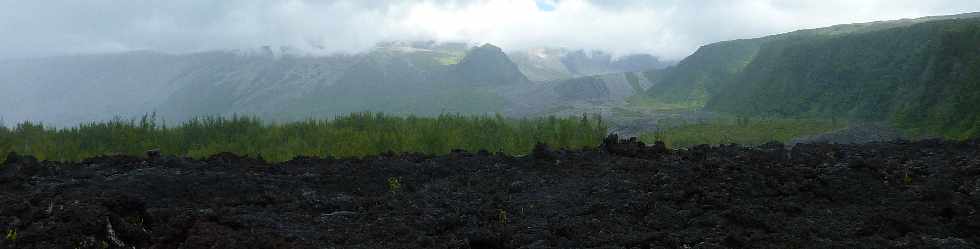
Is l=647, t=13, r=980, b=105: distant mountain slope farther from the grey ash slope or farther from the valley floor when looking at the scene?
the valley floor

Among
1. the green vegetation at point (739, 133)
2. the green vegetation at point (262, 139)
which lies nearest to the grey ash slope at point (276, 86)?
the green vegetation at point (739, 133)

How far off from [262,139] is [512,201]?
12.4 m

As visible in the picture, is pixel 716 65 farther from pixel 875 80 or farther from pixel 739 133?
pixel 739 133

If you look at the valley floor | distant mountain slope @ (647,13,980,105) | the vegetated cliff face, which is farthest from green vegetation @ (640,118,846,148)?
distant mountain slope @ (647,13,980,105)

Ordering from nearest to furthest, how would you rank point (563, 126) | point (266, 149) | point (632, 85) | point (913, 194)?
point (913, 194) < point (266, 149) < point (563, 126) < point (632, 85)

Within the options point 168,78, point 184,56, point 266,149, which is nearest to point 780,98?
point 266,149

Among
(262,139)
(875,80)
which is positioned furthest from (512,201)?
(875,80)

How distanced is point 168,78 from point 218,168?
17849 centimetres

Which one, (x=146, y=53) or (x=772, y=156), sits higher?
(x=146, y=53)

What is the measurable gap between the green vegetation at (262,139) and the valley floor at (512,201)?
604 cm

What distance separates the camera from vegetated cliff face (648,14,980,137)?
2977cm

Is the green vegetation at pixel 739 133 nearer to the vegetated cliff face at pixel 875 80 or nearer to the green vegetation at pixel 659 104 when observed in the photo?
the vegetated cliff face at pixel 875 80

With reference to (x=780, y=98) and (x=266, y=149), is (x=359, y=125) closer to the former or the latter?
(x=266, y=149)

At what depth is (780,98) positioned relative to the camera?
52.9 meters
